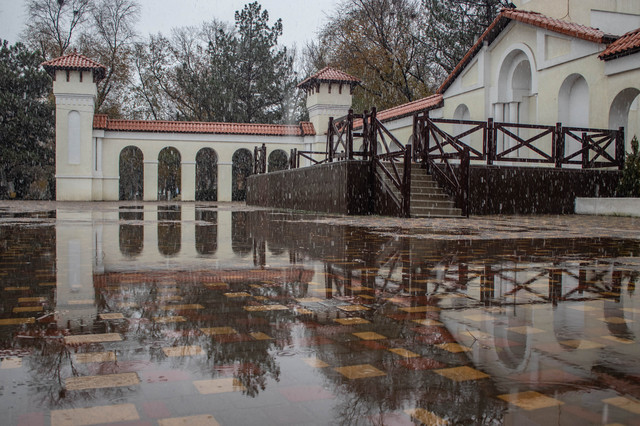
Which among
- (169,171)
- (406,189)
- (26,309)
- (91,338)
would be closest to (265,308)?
(91,338)

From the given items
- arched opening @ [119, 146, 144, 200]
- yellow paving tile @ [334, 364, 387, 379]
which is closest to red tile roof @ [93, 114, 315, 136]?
arched opening @ [119, 146, 144, 200]

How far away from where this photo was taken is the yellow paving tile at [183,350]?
251 centimetres

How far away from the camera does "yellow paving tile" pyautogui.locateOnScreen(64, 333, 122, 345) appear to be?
2.70 meters

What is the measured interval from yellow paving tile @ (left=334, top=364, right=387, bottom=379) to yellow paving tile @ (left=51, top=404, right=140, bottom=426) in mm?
722

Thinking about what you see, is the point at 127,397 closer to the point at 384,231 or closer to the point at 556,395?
the point at 556,395

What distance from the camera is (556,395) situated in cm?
205

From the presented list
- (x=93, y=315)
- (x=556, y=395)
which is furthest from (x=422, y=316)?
(x=93, y=315)

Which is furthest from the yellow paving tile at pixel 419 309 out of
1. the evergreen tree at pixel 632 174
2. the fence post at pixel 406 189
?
the evergreen tree at pixel 632 174

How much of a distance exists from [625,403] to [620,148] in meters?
18.6

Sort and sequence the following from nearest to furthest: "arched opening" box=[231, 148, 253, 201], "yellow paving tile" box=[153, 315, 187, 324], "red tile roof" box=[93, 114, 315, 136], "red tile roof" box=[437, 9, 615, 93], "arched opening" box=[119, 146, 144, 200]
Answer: "yellow paving tile" box=[153, 315, 187, 324]
"red tile roof" box=[437, 9, 615, 93]
"red tile roof" box=[93, 114, 315, 136]
"arched opening" box=[231, 148, 253, 201]
"arched opening" box=[119, 146, 144, 200]

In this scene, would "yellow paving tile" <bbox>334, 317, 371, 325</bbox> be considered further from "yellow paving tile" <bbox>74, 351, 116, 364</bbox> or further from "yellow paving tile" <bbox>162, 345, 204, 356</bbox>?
"yellow paving tile" <bbox>74, 351, 116, 364</bbox>

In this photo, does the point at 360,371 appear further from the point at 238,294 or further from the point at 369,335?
the point at 238,294

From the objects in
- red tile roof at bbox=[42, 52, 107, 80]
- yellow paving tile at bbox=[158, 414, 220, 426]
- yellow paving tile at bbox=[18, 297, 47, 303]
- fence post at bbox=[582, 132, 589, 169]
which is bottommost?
yellow paving tile at bbox=[158, 414, 220, 426]

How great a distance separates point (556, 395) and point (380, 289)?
209 centimetres
